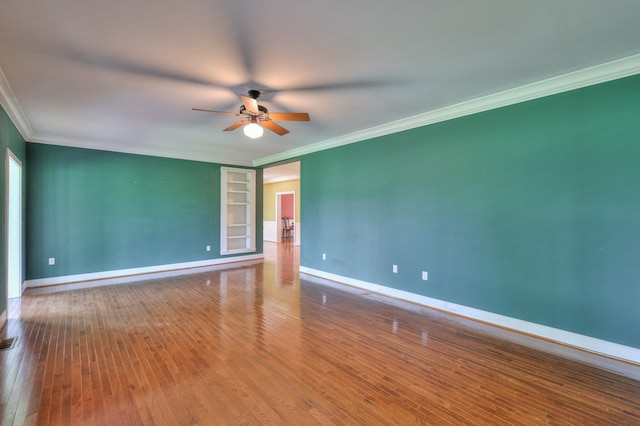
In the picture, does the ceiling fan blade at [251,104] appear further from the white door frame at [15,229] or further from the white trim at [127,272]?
the white trim at [127,272]

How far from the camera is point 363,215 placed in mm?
4801

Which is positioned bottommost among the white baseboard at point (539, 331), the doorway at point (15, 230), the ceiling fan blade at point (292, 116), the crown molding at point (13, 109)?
the white baseboard at point (539, 331)

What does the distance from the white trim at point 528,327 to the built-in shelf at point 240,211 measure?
158 inches

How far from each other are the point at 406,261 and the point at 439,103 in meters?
2.19

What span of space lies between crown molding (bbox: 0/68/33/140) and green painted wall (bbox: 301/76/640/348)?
4.41m

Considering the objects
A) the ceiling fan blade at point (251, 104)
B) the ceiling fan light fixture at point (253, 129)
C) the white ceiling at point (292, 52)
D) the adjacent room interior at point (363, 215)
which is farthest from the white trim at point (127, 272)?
the ceiling fan blade at point (251, 104)

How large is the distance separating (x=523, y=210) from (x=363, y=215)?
7.45ft

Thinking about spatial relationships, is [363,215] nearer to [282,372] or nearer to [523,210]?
[523,210]

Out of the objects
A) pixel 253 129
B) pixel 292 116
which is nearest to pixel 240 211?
pixel 253 129

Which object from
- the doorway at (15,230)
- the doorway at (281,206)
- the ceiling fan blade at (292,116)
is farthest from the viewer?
the doorway at (281,206)

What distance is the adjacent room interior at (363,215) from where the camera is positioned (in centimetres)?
195

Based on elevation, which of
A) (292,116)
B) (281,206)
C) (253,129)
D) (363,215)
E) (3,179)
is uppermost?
(292,116)

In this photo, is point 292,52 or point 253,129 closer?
point 292,52

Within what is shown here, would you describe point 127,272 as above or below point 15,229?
below
